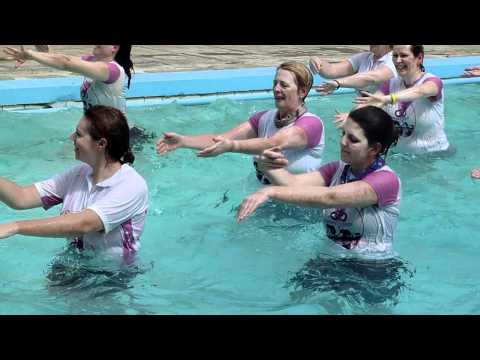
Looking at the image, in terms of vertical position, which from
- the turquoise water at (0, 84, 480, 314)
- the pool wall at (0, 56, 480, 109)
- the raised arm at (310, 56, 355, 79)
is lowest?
the turquoise water at (0, 84, 480, 314)

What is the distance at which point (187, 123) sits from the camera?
898cm

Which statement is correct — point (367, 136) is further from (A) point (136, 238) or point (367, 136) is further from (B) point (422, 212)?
(B) point (422, 212)

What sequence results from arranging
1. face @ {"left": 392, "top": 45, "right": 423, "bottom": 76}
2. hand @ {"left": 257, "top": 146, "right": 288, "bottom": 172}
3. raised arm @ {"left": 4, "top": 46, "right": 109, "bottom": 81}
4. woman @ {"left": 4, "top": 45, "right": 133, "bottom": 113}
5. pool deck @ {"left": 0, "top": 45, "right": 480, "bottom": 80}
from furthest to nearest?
1. pool deck @ {"left": 0, "top": 45, "right": 480, "bottom": 80}
2. face @ {"left": 392, "top": 45, "right": 423, "bottom": 76}
3. woman @ {"left": 4, "top": 45, "right": 133, "bottom": 113}
4. raised arm @ {"left": 4, "top": 46, "right": 109, "bottom": 81}
5. hand @ {"left": 257, "top": 146, "right": 288, "bottom": 172}

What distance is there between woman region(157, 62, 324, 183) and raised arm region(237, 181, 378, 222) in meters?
1.04

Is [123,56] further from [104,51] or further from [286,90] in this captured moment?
[286,90]

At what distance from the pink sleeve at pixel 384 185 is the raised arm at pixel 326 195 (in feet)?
0.09

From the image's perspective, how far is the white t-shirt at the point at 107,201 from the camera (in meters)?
4.12

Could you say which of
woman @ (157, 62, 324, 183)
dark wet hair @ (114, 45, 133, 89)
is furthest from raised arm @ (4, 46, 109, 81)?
woman @ (157, 62, 324, 183)

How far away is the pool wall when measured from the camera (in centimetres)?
894

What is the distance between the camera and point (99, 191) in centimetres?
419

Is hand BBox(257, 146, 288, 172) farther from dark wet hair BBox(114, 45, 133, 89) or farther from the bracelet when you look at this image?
dark wet hair BBox(114, 45, 133, 89)

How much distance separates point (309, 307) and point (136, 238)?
101 centimetres

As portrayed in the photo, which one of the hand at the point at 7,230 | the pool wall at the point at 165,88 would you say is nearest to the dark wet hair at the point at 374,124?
the hand at the point at 7,230

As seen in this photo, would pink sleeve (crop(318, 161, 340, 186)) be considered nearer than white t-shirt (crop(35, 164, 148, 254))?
No
